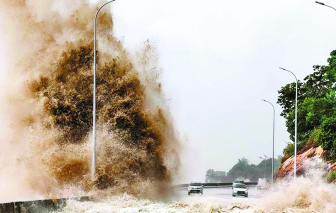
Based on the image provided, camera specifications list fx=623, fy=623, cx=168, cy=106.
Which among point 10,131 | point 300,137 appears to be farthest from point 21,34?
point 300,137

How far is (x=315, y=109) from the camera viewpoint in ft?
170

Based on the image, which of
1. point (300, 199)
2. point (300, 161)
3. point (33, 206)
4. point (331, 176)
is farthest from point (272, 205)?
point (300, 161)

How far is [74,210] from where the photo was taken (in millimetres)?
21375

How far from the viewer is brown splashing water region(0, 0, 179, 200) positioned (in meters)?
28.1

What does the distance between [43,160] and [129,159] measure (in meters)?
3.89

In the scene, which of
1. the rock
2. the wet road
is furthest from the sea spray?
the rock

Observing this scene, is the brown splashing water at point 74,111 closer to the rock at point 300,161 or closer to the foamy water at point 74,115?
the foamy water at point 74,115

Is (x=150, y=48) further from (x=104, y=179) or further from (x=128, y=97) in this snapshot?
(x=104, y=179)

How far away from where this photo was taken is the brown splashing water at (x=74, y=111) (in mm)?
28109

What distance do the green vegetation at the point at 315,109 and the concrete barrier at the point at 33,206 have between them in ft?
84.9

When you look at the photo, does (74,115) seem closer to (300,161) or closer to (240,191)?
(240,191)

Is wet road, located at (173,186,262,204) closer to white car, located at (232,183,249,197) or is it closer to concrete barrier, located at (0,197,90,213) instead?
white car, located at (232,183,249,197)

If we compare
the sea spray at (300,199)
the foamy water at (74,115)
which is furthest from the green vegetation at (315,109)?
the sea spray at (300,199)

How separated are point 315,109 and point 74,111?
91.1 ft
